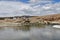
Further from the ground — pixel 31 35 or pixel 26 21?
pixel 31 35

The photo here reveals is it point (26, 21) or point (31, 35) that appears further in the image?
point (26, 21)

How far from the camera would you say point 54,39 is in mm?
29938

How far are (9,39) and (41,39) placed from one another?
4.94m

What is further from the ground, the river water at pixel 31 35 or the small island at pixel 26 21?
the river water at pixel 31 35

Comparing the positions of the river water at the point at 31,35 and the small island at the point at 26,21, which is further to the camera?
the small island at the point at 26,21

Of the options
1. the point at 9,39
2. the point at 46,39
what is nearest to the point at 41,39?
the point at 46,39

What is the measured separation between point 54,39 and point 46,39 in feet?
3.98

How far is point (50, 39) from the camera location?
30.0 m

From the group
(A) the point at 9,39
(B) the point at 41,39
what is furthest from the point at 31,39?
(A) the point at 9,39

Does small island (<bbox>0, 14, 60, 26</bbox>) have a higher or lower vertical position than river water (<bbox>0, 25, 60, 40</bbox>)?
lower

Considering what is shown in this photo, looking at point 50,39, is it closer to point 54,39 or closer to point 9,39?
point 54,39

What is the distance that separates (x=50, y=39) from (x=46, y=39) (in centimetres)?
61

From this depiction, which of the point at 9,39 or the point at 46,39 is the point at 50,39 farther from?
the point at 9,39

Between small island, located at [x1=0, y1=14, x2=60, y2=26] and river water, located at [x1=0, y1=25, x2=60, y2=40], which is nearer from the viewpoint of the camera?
river water, located at [x1=0, y1=25, x2=60, y2=40]
